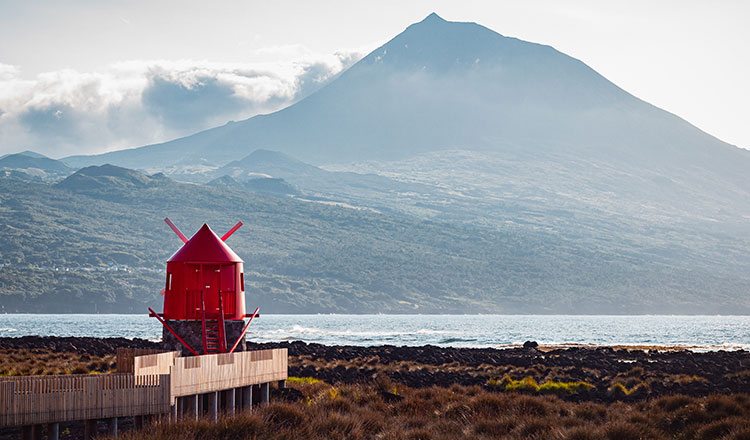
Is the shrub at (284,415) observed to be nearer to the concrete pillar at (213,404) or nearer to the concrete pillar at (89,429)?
the concrete pillar at (213,404)

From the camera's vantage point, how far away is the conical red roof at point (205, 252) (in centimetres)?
2406

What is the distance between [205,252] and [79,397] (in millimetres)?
8420

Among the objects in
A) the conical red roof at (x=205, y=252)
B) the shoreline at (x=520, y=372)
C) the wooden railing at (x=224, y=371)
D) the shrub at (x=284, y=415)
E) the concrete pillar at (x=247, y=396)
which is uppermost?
the conical red roof at (x=205, y=252)

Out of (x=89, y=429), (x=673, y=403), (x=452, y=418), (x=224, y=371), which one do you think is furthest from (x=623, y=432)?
(x=89, y=429)

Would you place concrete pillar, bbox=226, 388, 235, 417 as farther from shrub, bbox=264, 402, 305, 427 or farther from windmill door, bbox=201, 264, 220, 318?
windmill door, bbox=201, 264, 220, 318

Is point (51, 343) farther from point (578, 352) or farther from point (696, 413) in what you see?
point (696, 413)

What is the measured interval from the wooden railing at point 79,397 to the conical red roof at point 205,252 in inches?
267

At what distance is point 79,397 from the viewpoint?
16.1 metres

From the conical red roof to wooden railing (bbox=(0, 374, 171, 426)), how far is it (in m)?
6.78

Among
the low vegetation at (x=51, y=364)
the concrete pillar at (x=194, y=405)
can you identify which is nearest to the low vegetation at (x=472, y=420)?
the concrete pillar at (x=194, y=405)

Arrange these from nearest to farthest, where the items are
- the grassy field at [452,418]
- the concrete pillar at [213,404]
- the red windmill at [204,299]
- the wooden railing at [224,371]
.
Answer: the grassy field at [452,418]
the wooden railing at [224,371]
the concrete pillar at [213,404]
the red windmill at [204,299]

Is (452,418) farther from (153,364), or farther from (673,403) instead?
(153,364)

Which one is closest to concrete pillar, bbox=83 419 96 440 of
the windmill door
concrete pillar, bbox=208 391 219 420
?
concrete pillar, bbox=208 391 219 420

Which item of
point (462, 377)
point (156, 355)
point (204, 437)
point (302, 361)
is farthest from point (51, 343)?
point (204, 437)
